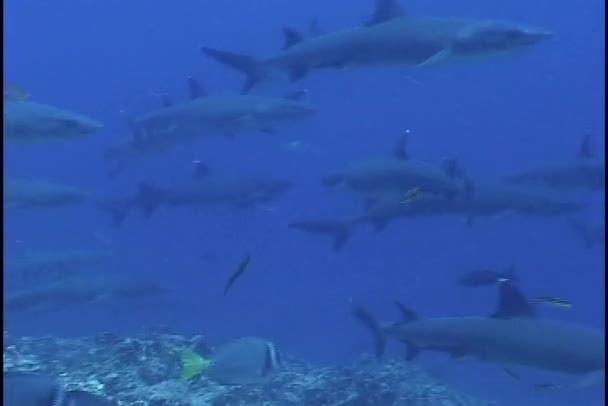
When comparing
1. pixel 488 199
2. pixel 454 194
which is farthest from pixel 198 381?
pixel 488 199

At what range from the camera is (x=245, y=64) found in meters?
10.5

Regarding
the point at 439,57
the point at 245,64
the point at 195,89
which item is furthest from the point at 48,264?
the point at 439,57

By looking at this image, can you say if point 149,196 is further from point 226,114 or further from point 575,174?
point 575,174

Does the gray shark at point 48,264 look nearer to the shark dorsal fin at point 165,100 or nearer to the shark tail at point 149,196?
the shark tail at point 149,196

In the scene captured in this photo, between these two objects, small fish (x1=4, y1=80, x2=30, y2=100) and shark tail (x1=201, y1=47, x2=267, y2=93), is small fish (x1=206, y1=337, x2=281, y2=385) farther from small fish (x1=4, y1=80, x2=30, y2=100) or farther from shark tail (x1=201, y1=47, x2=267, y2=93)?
shark tail (x1=201, y1=47, x2=267, y2=93)

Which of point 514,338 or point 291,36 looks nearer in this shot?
point 514,338

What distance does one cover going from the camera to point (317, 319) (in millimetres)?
30516

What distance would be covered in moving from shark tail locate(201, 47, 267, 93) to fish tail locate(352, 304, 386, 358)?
10.7 ft

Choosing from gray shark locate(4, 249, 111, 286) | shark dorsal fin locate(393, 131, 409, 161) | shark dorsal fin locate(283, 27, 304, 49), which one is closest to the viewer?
shark dorsal fin locate(283, 27, 304, 49)

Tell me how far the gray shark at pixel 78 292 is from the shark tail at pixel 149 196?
1242 millimetres

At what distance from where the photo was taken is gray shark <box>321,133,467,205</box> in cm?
1086

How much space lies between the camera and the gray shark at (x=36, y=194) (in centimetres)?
1236

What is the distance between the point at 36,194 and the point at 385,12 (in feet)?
20.3

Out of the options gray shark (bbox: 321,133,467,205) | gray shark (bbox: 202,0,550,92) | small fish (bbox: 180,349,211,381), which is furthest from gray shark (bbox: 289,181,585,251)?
small fish (bbox: 180,349,211,381)
